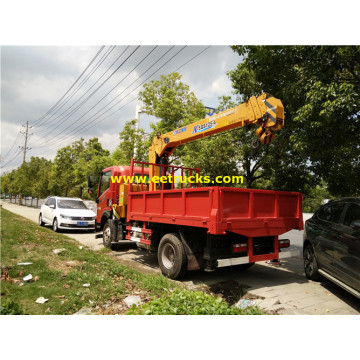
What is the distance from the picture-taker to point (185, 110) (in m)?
17.0

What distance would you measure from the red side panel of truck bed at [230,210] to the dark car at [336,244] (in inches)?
18.5

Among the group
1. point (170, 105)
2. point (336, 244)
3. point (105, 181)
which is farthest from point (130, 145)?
point (336, 244)

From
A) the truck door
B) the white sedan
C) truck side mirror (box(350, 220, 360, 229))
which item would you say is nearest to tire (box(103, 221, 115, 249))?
the truck door

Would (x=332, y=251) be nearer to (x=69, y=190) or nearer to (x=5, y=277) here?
(x=5, y=277)

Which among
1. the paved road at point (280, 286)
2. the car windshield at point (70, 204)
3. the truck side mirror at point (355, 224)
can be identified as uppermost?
the truck side mirror at point (355, 224)

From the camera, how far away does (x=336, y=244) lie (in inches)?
179

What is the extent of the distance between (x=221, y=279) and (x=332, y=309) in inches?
A: 86.3

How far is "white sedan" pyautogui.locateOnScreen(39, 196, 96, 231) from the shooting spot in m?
12.3

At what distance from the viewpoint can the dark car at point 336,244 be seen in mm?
4012

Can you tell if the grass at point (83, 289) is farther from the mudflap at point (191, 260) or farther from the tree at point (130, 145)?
the tree at point (130, 145)

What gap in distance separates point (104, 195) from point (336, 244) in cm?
712

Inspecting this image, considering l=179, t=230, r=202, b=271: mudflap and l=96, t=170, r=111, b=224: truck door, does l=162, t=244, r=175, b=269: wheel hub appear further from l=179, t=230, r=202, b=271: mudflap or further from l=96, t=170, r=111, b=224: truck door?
l=96, t=170, r=111, b=224: truck door

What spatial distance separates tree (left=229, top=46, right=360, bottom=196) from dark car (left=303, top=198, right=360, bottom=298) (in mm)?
1453

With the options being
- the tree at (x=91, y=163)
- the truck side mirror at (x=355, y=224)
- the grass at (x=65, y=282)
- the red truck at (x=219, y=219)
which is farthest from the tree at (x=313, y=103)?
the tree at (x=91, y=163)
